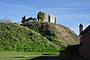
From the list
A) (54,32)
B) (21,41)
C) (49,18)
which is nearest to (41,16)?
(49,18)

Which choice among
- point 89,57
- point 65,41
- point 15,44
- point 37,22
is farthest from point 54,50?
point 89,57

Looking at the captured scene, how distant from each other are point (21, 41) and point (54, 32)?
15.8 meters

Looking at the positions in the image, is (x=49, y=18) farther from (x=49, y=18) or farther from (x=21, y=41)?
(x=21, y=41)

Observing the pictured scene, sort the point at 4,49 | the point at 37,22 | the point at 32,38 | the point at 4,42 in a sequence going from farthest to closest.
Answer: the point at 37,22 < the point at 32,38 < the point at 4,42 < the point at 4,49

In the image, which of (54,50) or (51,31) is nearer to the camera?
(54,50)

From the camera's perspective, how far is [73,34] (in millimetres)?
92812

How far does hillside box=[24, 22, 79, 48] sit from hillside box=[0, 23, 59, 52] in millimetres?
7115

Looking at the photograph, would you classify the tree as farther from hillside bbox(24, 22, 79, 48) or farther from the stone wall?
hillside bbox(24, 22, 79, 48)

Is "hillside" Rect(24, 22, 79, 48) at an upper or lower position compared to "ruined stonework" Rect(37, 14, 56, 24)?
lower

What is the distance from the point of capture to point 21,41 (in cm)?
7238

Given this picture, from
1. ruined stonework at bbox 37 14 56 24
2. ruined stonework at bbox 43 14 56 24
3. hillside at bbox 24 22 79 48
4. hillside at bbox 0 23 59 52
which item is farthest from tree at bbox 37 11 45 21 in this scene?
hillside at bbox 0 23 59 52

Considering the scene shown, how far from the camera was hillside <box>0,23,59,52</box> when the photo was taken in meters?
67.5

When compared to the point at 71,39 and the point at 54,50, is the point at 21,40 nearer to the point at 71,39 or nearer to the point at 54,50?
the point at 54,50

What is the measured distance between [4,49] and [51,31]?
23.6 m
